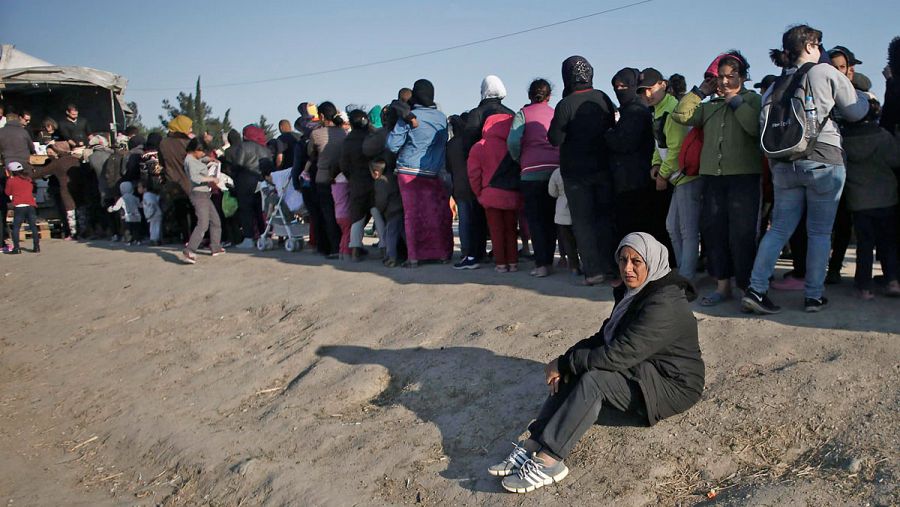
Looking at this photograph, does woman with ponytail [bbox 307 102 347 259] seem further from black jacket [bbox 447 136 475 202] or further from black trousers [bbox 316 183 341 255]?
black jacket [bbox 447 136 475 202]

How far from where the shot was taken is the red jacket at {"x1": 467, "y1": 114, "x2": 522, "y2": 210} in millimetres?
8578

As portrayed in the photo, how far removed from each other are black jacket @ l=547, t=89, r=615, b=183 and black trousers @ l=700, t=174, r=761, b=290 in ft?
3.84

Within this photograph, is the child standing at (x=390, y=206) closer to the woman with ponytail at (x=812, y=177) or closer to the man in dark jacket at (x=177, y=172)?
the man in dark jacket at (x=177, y=172)

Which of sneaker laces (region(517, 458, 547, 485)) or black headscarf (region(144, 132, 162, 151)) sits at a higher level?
black headscarf (region(144, 132, 162, 151))

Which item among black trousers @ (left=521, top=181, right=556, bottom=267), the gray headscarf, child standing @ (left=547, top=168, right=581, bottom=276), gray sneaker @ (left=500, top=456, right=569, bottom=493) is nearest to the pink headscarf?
black trousers @ (left=521, top=181, right=556, bottom=267)

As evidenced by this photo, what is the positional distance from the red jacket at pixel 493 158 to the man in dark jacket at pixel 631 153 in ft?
4.87

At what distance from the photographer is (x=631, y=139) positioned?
7121mm

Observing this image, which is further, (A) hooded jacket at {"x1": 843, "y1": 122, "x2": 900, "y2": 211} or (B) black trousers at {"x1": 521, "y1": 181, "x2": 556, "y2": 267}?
(B) black trousers at {"x1": 521, "y1": 181, "x2": 556, "y2": 267}

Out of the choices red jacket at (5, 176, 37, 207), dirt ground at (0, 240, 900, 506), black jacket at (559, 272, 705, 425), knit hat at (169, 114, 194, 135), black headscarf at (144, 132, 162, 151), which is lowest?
dirt ground at (0, 240, 900, 506)

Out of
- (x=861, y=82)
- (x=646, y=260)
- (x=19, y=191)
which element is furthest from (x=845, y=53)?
(x=19, y=191)

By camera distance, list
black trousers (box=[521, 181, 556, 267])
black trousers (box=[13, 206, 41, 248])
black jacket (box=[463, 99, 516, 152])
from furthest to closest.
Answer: black trousers (box=[13, 206, 41, 248]) < black jacket (box=[463, 99, 516, 152]) < black trousers (box=[521, 181, 556, 267])

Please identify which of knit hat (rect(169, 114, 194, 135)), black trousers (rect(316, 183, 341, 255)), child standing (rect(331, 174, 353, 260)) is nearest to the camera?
child standing (rect(331, 174, 353, 260))

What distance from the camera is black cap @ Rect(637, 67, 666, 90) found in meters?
7.00

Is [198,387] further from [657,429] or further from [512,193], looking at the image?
[657,429]
